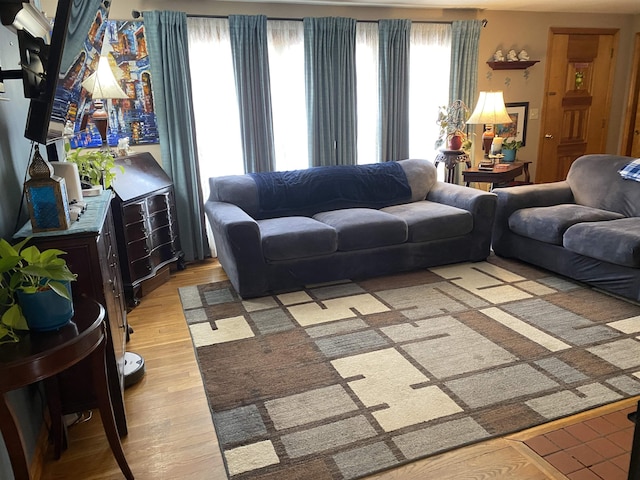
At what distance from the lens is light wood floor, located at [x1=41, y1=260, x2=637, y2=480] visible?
1924mm

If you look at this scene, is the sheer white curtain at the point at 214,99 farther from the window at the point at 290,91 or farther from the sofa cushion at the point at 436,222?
the sofa cushion at the point at 436,222

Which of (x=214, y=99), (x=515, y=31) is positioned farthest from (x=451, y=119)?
(x=214, y=99)

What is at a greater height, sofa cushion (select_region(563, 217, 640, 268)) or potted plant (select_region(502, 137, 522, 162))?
potted plant (select_region(502, 137, 522, 162))

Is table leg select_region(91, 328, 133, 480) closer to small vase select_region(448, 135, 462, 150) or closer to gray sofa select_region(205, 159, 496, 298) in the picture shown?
gray sofa select_region(205, 159, 496, 298)

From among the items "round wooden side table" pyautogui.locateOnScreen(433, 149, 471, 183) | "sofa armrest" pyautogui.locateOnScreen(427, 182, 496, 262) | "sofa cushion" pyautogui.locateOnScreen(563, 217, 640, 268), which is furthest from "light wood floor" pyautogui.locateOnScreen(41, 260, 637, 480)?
"round wooden side table" pyautogui.locateOnScreen(433, 149, 471, 183)

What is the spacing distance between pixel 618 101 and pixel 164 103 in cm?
579

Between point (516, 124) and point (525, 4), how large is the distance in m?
1.31

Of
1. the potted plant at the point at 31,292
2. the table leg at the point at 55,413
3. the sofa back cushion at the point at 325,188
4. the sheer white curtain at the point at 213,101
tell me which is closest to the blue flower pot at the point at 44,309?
the potted plant at the point at 31,292

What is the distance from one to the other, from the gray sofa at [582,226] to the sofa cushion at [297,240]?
5.31 feet

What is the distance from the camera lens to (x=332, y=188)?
4.46 meters

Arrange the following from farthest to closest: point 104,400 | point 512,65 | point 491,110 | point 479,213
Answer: point 512,65, point 491,110, point 479,213, point 104,400

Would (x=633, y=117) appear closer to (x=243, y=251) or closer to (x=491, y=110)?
(x=491, y=110)

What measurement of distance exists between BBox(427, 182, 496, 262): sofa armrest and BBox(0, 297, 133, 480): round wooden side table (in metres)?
3.25

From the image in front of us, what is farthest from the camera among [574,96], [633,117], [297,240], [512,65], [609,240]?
[633,117]
